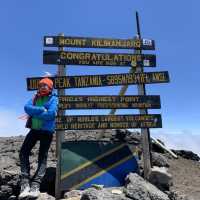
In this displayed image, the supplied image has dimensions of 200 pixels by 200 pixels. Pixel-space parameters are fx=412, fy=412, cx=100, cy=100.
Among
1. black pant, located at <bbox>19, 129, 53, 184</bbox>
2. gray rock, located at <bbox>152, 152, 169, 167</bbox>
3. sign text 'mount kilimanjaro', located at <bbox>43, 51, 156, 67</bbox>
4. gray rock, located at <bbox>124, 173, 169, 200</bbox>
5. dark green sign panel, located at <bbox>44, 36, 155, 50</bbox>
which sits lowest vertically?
gray rock, located at <bbox>124, 173, 169, 200</bbox>

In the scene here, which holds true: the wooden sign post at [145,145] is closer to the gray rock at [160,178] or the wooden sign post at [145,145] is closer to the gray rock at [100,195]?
the gray rock at [160,178]

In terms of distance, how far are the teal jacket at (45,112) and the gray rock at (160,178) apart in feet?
10.4

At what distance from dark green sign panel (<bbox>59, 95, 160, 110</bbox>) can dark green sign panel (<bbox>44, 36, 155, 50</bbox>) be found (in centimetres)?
156

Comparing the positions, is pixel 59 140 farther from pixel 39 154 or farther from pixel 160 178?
pixel 160 178

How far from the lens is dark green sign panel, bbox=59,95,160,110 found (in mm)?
11273

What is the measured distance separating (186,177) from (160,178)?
3.49m

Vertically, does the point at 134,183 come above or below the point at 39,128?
below

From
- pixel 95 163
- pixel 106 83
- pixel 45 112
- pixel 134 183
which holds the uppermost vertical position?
pixel 106 83

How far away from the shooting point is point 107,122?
11.5 m

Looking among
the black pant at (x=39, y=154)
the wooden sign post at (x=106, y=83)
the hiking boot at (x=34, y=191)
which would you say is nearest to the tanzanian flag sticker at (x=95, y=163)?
the wooden sign post at (x=106, y=83)

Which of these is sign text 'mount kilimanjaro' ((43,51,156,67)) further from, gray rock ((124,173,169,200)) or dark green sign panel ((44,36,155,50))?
gray rock ((124,173,169,200))

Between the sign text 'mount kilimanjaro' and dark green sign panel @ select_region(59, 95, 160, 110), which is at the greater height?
the sign text 'mount kilimanjaro'

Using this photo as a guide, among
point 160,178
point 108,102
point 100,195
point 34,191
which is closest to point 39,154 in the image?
point 34,191

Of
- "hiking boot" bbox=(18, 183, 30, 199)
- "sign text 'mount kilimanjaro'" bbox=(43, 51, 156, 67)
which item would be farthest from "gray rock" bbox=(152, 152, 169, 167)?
"hiking boot" bbox=(18, 183, 30, 199)
